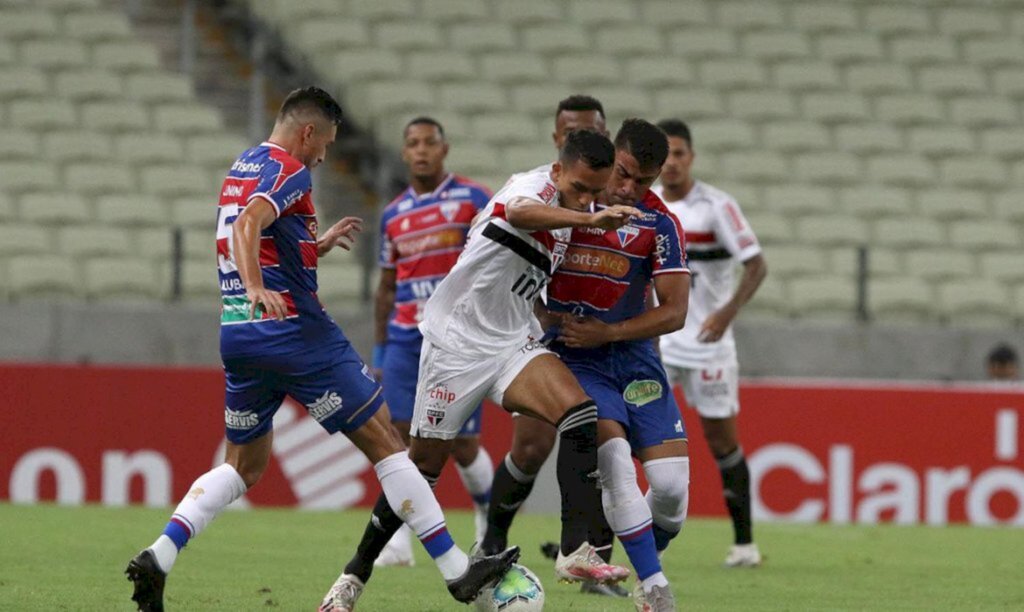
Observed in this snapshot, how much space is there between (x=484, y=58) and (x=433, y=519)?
10961 millimetres

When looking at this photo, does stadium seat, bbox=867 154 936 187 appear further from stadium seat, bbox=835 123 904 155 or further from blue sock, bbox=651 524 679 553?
blue sock, bbox=651 524 679 553

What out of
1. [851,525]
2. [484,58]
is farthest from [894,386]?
[484,58]

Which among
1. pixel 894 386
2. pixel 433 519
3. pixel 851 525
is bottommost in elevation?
pixel 851 525

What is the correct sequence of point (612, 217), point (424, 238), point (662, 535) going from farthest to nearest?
point (424, 238), point (662, 535), point (612, 217)

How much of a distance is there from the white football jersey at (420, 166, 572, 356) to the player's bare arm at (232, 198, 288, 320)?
3.02 ft

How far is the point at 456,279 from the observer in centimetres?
736

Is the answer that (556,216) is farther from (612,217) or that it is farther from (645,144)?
(645,144)

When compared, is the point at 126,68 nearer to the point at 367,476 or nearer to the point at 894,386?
the point at 367,476

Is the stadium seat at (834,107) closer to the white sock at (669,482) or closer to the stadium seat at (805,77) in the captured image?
the stadium seat at (805,77)

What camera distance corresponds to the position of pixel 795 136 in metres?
17.0

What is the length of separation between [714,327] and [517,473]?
176 centimetres

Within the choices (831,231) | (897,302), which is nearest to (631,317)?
(897,302)

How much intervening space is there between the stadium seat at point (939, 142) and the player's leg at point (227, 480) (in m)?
11.3

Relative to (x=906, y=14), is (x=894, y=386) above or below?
below
